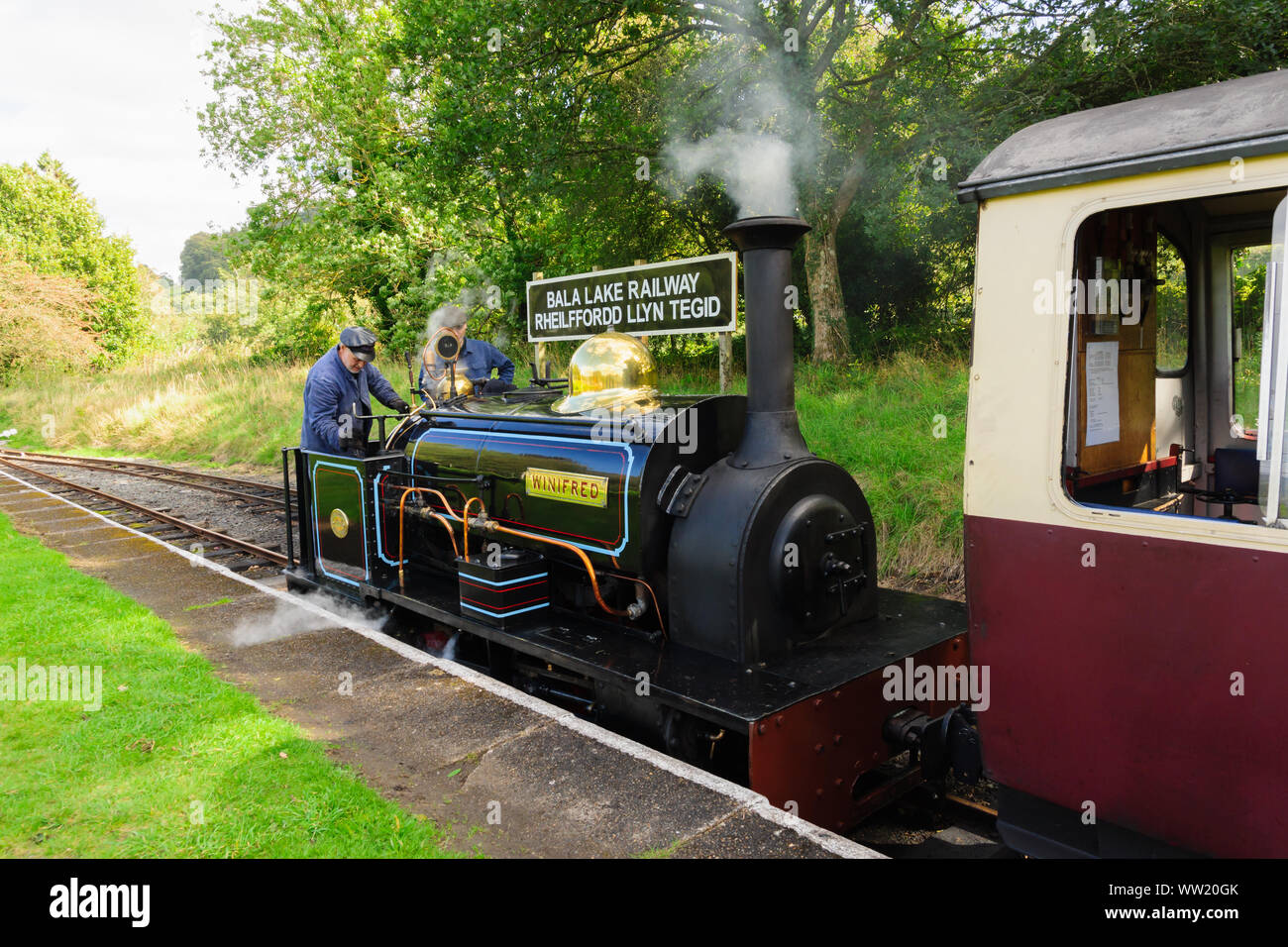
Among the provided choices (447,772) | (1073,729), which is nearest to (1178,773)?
(1073,729)

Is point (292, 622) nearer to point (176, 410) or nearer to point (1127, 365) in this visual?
point (1127, 365)

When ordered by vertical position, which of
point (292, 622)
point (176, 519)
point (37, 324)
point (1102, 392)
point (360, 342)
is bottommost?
point (292, 622)

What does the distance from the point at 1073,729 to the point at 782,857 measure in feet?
3.16

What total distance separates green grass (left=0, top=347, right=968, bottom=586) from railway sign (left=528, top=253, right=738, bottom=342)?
2.76 meters

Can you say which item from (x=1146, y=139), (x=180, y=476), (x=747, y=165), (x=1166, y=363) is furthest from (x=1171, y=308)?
(x=180, y=476)

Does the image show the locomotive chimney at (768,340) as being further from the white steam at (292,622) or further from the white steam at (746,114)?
the white steam at (746,114)

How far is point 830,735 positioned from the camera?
10.9 ft

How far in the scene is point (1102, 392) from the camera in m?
3.09

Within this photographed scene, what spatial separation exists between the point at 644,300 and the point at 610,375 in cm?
83

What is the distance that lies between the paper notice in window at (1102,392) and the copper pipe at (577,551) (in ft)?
6.46

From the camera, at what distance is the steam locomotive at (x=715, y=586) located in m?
3.36

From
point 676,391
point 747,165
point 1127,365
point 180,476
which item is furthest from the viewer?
point 180,476

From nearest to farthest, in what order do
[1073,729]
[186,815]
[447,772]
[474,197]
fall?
1. [1073,729]
2. [186,815]
3. [447,772]
4. [474,197]

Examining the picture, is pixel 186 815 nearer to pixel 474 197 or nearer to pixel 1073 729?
pixel 1073 729
